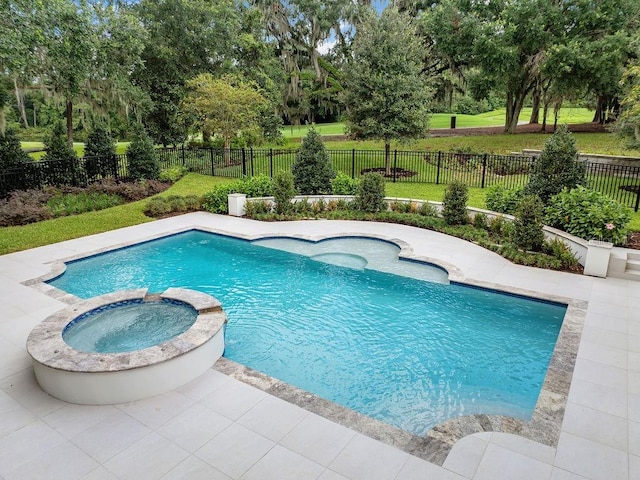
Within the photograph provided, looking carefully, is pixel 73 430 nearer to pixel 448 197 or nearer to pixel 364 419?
pixel 364 419

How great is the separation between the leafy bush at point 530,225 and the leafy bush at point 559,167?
2.64 feet

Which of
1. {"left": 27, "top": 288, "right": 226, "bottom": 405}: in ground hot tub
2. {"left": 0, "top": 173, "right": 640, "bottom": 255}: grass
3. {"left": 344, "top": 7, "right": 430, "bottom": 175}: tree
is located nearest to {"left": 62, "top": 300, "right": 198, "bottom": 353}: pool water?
{"left": 27, "top": 288, "right": 226, "bottom": 405}: in ground hot tub

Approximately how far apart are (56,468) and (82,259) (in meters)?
6.15

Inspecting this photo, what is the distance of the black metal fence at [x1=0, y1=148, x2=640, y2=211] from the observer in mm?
12516

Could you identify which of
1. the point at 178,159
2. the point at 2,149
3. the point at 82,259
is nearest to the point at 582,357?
the point at 82,259

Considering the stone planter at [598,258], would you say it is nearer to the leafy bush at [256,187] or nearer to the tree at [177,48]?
the leafy bush at [256,187]

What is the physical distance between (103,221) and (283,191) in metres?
4.66

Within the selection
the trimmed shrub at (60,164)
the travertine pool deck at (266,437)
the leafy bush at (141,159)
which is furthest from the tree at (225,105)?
the travertine pool deck at (266,437)

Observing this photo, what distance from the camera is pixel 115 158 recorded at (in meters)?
14.5

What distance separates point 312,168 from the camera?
12.8 meters

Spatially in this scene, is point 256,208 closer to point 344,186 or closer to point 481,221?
point 344,186

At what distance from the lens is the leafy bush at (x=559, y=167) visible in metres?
8.74

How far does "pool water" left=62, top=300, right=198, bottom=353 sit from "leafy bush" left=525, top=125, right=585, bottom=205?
24.0 feet

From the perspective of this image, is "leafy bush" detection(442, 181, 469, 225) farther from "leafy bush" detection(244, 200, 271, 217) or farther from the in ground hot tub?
the in ground hot tub
